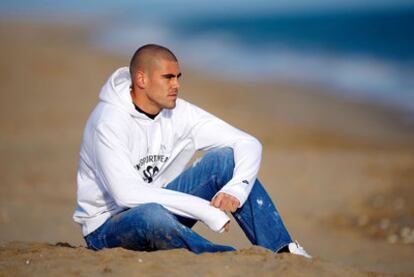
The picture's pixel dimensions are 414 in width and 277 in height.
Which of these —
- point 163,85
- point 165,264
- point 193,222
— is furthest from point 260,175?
point 165,264

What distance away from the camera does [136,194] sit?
5410 mm

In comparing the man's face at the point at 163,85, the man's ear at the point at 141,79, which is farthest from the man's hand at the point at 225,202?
the man's ear at the point at 141,79

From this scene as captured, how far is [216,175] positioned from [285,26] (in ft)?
152

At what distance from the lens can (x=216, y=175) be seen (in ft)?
19.5

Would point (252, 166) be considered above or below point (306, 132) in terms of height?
above

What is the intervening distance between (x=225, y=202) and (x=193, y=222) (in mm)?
433

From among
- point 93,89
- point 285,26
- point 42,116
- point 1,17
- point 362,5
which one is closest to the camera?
point 42,116

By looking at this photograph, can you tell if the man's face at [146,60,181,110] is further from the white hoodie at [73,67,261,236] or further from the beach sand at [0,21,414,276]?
the beach sand at [0,21,414,276]

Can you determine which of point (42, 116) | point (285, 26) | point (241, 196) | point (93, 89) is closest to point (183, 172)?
point (241, 196)

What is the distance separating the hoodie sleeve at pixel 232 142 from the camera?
18.8ft

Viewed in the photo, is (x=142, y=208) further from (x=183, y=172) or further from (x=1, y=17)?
(x=1, y=17)

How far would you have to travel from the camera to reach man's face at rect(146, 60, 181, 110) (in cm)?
581

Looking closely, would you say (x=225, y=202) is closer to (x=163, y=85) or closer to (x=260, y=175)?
(x=163, y=85)

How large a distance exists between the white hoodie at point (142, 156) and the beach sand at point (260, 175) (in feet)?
0.98
